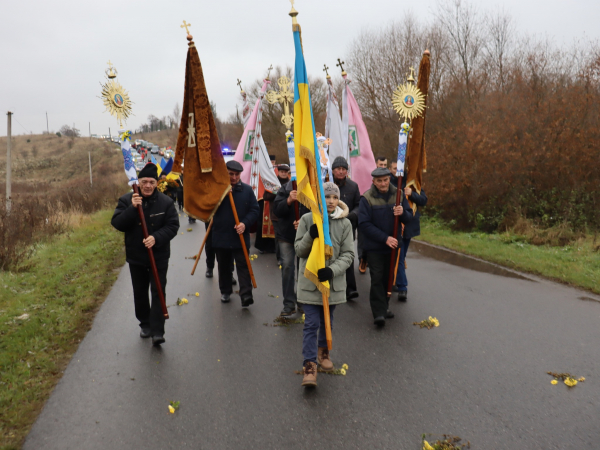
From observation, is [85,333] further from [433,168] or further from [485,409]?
[433,168]

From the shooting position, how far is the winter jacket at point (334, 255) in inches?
181

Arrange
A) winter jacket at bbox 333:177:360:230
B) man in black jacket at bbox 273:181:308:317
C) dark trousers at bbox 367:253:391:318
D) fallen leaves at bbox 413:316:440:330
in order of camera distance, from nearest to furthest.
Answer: fallen leaves at bbox 413:316:440:330
dark trousers at bbox 367:253:391:318
man in black jacket at bbox 273:181:308:317
winter jacket at bbox 333:177:360:230

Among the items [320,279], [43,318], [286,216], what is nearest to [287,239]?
[286,216]

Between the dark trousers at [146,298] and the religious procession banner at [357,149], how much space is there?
217 inches

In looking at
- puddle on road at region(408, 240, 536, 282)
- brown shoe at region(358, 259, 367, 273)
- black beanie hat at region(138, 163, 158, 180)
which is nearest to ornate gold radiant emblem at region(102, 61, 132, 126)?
black beanie hat at region(138, 163, 158, 180)

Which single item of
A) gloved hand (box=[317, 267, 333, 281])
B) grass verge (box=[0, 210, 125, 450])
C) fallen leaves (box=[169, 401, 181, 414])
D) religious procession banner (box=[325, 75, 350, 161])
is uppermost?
religious procession banner (box=[325, 75, 350, 161])

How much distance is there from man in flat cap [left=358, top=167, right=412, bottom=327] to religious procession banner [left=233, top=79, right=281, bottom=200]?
15.3ft

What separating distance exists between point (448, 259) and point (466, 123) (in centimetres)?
575

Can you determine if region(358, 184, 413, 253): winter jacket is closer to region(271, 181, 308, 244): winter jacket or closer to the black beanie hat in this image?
region(271, 181, 308, 244): winter jacket

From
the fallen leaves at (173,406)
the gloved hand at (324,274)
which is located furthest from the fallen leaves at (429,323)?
the fallen leaves at (173,406)

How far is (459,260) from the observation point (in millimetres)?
10039

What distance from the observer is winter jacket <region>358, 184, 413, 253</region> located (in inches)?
245

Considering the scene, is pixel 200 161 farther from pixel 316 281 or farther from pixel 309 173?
pixel 316 281

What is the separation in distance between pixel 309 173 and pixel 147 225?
2.07m
